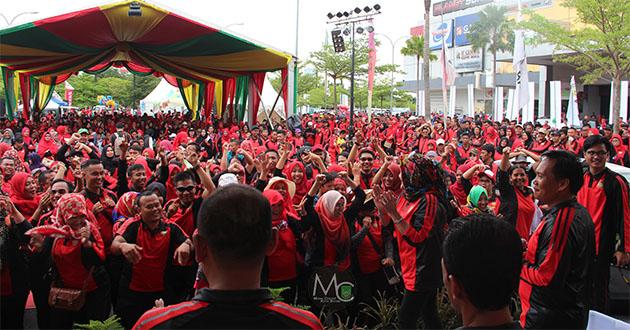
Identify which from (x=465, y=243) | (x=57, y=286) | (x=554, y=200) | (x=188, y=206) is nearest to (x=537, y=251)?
(x=554, y=200)

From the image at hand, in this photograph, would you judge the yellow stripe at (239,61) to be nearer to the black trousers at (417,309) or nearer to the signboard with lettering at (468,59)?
the black trousers at (417,309)

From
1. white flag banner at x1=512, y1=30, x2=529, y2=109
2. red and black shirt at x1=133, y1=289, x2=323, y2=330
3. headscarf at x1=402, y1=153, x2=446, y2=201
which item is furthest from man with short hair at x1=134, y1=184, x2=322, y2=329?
white flag banner at x1=512, y1=30, x2=529, y2=109

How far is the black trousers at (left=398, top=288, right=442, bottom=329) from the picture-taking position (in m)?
4.35

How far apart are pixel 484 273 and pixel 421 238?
7.83 ft

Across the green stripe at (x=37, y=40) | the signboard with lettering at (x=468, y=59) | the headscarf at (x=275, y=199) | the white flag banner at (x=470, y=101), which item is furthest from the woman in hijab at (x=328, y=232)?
the signboard with lettering at (x=468, y=59)

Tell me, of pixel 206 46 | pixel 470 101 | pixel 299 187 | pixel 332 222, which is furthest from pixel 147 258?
pixel 470 101

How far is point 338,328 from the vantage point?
482 cm

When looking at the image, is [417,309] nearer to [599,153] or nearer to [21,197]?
[599,153]

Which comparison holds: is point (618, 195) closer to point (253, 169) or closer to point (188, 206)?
point (188, 206)

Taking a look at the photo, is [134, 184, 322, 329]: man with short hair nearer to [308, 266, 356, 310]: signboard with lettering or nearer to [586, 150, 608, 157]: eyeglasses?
[308, 266, 356, 310]: signboard with lettering

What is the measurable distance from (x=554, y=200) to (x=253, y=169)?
5.36m

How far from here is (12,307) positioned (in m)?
4.60

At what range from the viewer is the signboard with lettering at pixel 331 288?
5031mm

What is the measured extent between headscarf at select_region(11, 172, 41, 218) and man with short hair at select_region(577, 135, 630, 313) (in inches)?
201
